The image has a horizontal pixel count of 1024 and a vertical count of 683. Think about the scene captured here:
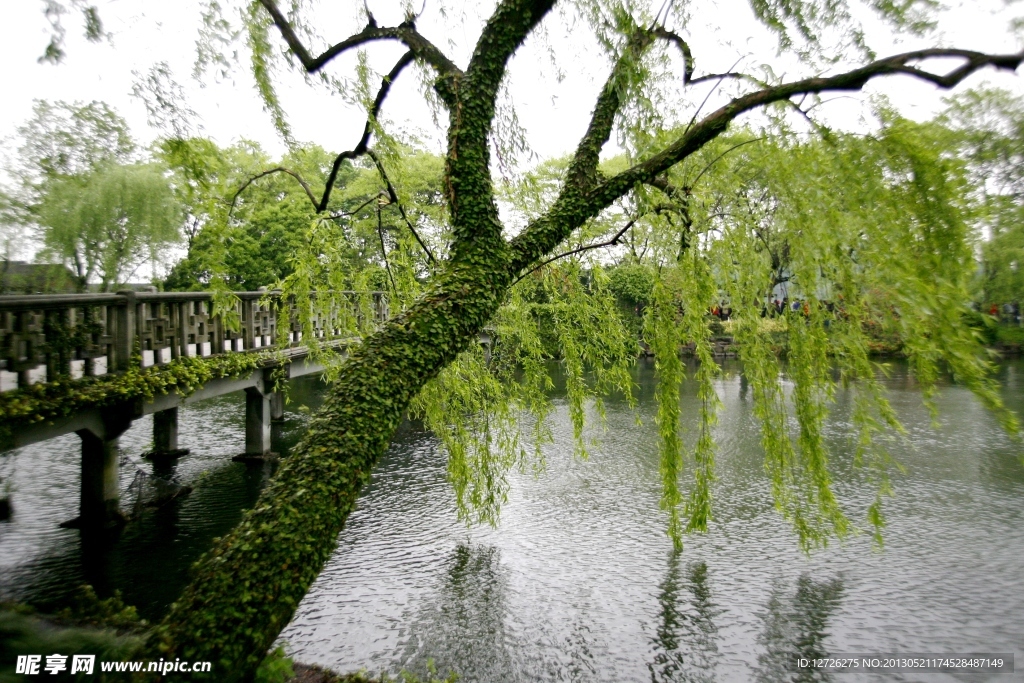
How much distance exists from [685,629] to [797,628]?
1017mm

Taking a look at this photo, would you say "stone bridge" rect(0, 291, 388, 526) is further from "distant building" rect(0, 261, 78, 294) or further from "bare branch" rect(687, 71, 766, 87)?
"distant building" rect(0, 261, 78, 294)

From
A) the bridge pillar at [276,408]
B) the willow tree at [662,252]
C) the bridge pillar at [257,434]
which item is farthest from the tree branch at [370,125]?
the bridge pillar at [276,408]

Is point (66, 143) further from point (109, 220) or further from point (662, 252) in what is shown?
point (662, 252)

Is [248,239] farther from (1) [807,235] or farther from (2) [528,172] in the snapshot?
(1) [807,235]

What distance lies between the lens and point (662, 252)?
5352mm

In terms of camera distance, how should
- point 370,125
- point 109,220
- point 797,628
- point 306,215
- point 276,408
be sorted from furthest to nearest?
point 109,220 → point 276,408 → point 306,215 → point 797,628 → point 370,125

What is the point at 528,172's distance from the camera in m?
6.00

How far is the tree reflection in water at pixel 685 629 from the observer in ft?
17.5

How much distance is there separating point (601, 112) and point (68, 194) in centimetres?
1917

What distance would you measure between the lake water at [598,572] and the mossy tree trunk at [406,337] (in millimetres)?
2777

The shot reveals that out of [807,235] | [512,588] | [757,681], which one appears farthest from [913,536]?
[807,235]

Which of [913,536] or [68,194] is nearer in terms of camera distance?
[913,536]

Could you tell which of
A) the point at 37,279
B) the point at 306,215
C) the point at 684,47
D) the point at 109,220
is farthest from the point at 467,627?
the point at 37,279

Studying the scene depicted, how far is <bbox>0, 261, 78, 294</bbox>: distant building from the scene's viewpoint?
1850 centimetres
